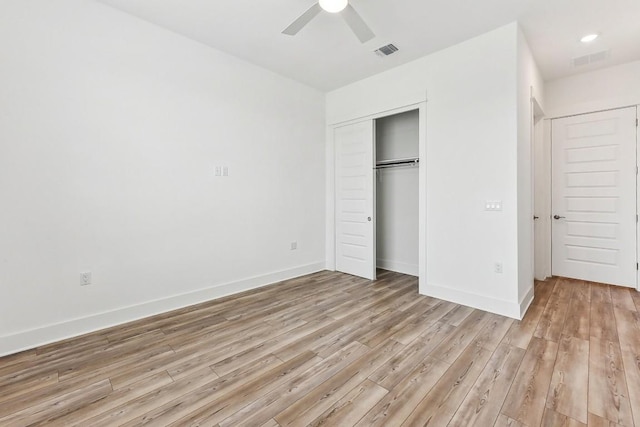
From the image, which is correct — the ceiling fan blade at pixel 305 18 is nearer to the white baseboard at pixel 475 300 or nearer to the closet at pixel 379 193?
the closet at pixel 379 193

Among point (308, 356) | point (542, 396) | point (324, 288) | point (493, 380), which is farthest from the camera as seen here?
point (324, 288)

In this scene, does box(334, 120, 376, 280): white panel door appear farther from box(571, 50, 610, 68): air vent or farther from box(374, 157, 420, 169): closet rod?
box(571, 50, 610, 68): air vent

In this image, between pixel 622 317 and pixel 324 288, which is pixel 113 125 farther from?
pixel 622 317

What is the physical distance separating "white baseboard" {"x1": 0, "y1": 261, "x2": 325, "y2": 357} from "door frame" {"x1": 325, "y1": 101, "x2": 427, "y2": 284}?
3.95 feet

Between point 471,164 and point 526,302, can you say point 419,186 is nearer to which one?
point 471,164

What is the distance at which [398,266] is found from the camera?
187 inches

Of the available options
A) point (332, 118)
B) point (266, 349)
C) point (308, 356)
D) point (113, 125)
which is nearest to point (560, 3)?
point (332, 118)

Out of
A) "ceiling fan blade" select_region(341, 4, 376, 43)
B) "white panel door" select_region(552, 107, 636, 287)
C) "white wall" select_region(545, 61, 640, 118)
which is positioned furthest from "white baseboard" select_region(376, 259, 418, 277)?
"ceiling fan blade" select_region(341, 4, 376, 43)

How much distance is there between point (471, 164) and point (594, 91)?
2.57m

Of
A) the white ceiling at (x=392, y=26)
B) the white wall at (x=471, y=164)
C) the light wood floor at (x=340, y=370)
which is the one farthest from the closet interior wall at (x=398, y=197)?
the light wood floor at (x=340, y=370)

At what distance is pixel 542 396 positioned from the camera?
1.77 m

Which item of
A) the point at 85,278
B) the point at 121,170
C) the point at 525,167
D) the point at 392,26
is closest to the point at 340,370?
the point at 85,278

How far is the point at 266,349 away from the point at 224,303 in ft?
3.98

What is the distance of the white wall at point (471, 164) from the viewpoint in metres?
2.96
